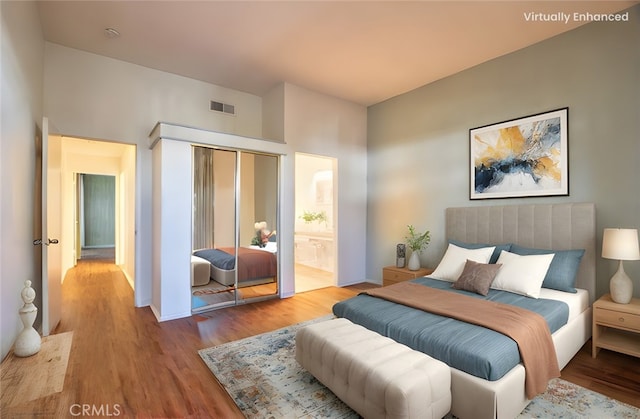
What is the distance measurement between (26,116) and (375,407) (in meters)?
3.58

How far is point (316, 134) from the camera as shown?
492 centimetres

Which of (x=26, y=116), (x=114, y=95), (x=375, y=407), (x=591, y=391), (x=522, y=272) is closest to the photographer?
(x=375, y=407)

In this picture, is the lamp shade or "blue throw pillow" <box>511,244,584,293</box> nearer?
the lamp shade

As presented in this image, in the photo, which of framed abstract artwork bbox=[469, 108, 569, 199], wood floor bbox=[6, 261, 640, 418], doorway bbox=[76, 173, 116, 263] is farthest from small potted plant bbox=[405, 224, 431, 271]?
doorway bbox=[76, 173, 116, 263]

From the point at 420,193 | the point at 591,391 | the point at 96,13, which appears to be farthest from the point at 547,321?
the point at 96,13

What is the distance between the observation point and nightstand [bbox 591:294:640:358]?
7.97 feet

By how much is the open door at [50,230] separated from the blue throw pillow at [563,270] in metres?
4.80

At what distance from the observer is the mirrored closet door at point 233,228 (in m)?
3.78

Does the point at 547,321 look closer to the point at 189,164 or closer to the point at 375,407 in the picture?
the point at 375,407

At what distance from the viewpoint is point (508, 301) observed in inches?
103

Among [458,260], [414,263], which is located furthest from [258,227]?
[458,260]

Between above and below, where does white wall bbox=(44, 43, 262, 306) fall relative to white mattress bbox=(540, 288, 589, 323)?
above

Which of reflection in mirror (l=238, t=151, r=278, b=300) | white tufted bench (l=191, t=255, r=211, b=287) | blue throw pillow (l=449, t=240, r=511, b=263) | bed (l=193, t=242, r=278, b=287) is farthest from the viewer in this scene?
reflection in mirror (l=238, t=151, r=278, b=300)

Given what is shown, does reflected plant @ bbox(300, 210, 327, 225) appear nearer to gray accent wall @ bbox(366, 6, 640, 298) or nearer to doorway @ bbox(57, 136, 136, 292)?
gray accent wall @ bbox(366, 6, 640, 298)
